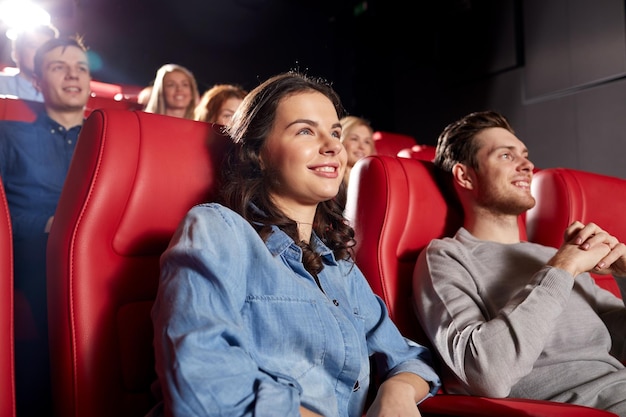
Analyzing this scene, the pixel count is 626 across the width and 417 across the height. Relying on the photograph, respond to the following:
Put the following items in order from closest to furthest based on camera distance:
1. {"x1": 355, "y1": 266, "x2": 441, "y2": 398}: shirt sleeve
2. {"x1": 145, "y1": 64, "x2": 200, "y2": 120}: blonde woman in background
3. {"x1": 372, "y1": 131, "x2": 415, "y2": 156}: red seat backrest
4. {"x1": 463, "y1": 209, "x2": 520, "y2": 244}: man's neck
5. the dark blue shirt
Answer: {"x1": 355, "y1": 266, "x2": 441, "y2": 398}: shirt sleeve
{"x1": 463, "y1": 209, "x2": 520, "y2": 244}: man's neck
the dark blue shirt
{"x1": 145, "y1": 64, "x2": 200, "y2": 120}: blonde woman in background
{"x1": 372, "y1": 131, "x2": 415, "y2": 156}: red seat backrest

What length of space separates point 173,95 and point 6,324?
5.74 feet

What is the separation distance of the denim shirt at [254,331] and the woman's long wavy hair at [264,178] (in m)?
0.04

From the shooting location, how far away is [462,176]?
4.80 feet

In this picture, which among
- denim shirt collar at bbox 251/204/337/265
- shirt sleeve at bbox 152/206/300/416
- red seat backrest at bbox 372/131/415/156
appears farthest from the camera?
red seat backrest at bbox 372/131/415/156

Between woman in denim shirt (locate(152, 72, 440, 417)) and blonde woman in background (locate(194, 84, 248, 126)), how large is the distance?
0.96 metres

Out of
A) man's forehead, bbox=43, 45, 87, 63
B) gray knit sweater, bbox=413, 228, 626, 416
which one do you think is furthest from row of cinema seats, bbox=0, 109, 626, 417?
man's forehead, bbox=43, 45, 87, 63

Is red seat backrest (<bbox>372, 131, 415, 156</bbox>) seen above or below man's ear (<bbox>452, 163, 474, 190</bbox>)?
above

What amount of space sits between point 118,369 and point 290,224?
0.36 metres

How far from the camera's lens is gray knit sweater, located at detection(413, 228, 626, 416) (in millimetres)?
1042

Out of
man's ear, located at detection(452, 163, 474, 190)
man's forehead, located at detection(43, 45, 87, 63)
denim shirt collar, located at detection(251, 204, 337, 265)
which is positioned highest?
man's forehead, located at detection(43, 45, 87, 63)

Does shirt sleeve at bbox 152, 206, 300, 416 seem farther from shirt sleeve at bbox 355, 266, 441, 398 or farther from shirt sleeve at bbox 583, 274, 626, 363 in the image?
shirt sleeve at bbox 583, 274, 626, 363

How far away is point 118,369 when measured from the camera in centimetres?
91

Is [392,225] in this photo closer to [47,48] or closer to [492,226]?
[492,226]

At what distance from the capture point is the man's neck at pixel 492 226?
1.43 meters
